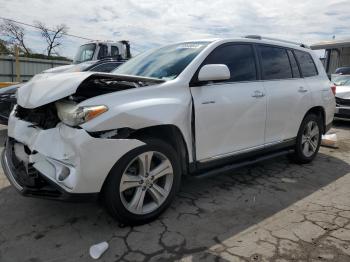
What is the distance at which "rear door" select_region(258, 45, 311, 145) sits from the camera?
432 centimetres

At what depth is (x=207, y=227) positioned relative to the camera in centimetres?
313

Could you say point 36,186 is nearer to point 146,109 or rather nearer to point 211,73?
point 146,109

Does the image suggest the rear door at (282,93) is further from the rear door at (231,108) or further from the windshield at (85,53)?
the windshield at (85,53)

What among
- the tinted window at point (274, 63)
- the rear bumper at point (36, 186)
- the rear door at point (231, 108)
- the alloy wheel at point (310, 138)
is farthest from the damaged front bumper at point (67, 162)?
the alloy wheel at point (310, 138)

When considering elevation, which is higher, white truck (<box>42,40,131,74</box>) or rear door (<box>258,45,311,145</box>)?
white truck (<box>42,40,131,74</box>)

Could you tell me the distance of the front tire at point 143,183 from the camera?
286cm

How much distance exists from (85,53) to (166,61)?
8.55 metres

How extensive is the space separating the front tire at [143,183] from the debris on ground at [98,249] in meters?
0.27

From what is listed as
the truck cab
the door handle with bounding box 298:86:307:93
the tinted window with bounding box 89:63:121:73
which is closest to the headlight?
the door handle with bounding box 298:86:307:93

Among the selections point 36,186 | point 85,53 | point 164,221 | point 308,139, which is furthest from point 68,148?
point 85,53

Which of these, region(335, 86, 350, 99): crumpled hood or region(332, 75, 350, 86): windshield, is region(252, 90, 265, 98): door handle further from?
region(332, 75, 350, 86): windshield

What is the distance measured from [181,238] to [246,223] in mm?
694

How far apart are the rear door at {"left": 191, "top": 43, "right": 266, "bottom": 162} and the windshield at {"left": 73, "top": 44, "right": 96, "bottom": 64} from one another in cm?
828

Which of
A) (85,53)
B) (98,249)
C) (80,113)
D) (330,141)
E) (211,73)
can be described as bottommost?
(98,249)
